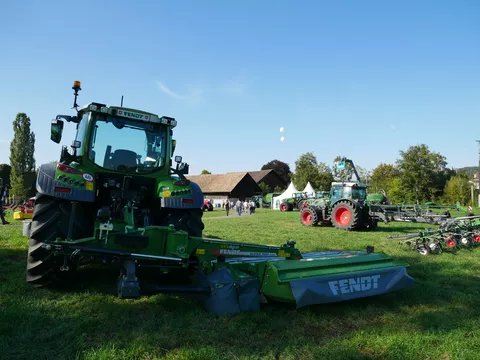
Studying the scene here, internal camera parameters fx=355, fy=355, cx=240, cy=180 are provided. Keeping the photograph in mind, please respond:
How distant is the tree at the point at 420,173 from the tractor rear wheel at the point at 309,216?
3322cm

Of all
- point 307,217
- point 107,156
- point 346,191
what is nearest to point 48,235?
point 107,156

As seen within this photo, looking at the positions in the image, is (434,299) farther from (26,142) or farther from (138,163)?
(26,142)

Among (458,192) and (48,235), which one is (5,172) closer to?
(48,235)

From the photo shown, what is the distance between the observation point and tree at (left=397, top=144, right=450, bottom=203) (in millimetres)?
44438

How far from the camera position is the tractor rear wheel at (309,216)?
15.3 meters

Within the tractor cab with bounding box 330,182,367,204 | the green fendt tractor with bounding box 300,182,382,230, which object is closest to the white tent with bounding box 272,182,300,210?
the tractor cab with bounding box 330,182,367,204

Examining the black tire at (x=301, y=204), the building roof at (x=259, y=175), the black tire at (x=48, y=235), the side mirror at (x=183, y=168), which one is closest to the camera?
the black tire at (x=48, y=235)

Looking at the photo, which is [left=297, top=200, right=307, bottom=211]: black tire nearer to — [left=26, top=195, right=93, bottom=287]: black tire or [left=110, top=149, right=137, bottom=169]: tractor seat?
[left=110, top=149, right=137, bottom=169]: tractor seat

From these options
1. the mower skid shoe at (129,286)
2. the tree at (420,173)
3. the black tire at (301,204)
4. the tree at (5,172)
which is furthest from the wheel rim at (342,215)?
the tree at (5,172)

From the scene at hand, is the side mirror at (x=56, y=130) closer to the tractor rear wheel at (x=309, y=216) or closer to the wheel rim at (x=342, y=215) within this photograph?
the wheel rim at (x=342, y=215)

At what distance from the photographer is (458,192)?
142 feet

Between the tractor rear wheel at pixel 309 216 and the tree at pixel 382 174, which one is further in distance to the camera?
the tree at pixel 382 174

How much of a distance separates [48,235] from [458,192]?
4879 centimetres

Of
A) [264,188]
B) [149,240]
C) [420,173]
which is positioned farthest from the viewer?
[264,188]
